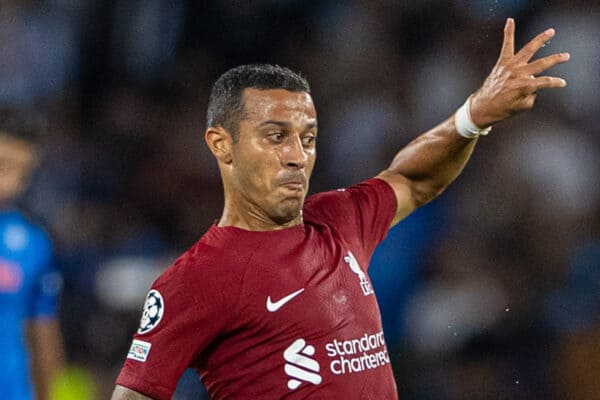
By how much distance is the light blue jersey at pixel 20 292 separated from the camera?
4.26 meters

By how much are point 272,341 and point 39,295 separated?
5.12 ft

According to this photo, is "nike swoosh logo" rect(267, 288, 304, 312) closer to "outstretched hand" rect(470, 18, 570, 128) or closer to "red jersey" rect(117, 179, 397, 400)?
"red jersey" rect(117, 179, 397, 400)

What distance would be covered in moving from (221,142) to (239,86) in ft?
0.68

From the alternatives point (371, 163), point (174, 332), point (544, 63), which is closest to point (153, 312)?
point (174, 332)

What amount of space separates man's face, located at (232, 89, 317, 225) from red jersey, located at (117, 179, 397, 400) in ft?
0.42

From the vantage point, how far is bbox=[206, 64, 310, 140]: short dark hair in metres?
3.43

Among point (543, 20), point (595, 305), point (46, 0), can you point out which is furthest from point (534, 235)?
point (46, 0)

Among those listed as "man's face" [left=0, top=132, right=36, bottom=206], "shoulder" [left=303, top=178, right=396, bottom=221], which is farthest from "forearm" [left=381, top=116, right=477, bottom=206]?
"man's face" [left=0, top=132, right=36, bottom=206]

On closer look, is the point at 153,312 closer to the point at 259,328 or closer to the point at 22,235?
the point at 259,328

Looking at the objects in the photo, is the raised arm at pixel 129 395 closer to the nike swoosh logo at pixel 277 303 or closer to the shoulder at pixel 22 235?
the nike swoosh logo at pixel 277 303

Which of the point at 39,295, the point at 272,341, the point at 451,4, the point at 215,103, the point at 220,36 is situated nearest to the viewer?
the point at 272,341

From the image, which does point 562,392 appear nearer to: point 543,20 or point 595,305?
point 595,305

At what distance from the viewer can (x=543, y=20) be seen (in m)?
6.88

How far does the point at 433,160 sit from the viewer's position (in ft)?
12.9
